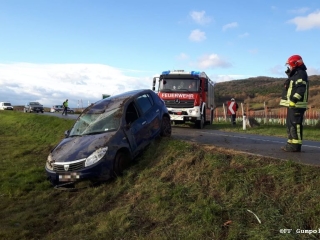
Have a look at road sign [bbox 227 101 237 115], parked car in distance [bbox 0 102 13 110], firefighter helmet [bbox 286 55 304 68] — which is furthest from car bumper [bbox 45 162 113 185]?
parked car in distance [bbox 0 102 13 110]

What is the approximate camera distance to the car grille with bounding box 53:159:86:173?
25.6 feet

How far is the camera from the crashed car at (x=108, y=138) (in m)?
7.86

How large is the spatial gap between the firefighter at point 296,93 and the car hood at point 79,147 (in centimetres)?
398

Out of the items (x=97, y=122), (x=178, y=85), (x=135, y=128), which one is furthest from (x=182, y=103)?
(x=97, y=122)

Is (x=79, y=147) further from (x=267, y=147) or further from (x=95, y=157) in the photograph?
(x=267, y=147)

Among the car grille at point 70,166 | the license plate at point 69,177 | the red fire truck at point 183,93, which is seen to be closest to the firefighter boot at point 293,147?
the car grille at point 70,166

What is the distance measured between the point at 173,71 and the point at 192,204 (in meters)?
13.8

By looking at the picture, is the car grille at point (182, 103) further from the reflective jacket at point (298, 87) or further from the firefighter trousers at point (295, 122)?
the reflective jacket at point (298, 87)

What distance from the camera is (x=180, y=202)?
5.95 m

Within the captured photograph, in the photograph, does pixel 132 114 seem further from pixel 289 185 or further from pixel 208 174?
pixel 289 185

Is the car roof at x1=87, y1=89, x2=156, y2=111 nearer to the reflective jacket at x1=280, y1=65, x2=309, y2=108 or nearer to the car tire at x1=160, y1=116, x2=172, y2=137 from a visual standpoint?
the car tire at x1=160, y1=116, x2=172, y2=137

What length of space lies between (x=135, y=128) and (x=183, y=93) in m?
9.60

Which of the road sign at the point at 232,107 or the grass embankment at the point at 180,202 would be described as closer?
the grass embankment at the point at 180,202

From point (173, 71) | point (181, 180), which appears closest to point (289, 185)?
point (181, 180)
